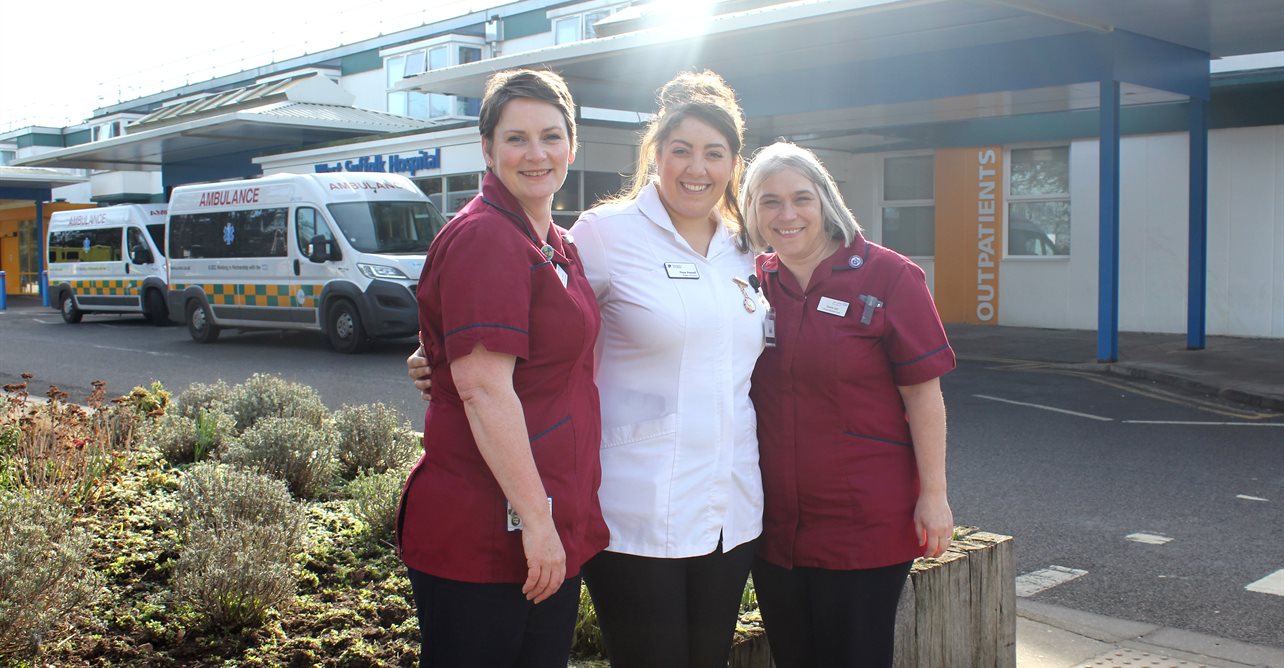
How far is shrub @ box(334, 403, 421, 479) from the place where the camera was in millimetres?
6133

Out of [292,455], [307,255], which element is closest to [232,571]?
[292,455]

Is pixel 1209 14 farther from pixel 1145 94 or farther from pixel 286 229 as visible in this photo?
pixel 286 229

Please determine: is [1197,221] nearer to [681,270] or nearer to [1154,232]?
[1154,232]

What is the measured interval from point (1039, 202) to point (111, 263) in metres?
18.2

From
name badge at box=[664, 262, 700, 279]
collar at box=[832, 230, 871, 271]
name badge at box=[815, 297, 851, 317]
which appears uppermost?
collar at box=[832, 230, 871, 271]

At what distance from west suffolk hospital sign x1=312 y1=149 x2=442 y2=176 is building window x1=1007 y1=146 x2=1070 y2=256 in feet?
33.2

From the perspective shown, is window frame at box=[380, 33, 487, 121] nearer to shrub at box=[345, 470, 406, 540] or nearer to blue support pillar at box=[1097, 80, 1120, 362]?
blue support pillar at box=[1097, 80, 1120, 362]

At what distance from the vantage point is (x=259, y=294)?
17.5m

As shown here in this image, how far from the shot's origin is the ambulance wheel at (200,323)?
60.3 ft

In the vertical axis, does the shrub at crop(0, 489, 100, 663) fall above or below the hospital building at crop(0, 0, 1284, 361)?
below

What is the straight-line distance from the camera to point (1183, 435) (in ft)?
30.2

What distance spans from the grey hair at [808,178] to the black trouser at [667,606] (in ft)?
2.82

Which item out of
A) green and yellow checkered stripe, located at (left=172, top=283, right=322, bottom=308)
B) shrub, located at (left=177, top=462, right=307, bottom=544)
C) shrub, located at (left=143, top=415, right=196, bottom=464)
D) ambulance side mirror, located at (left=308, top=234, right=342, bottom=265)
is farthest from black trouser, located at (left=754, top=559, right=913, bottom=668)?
green and yellow checkered stripe, located at (left=172, top=283, right=322, bottom=308)

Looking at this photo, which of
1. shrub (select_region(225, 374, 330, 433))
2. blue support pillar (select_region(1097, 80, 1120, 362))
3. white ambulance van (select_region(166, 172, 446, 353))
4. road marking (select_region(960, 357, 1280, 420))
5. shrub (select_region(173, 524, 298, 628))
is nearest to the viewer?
shrub (select_region(173, 524, 298, 628))
